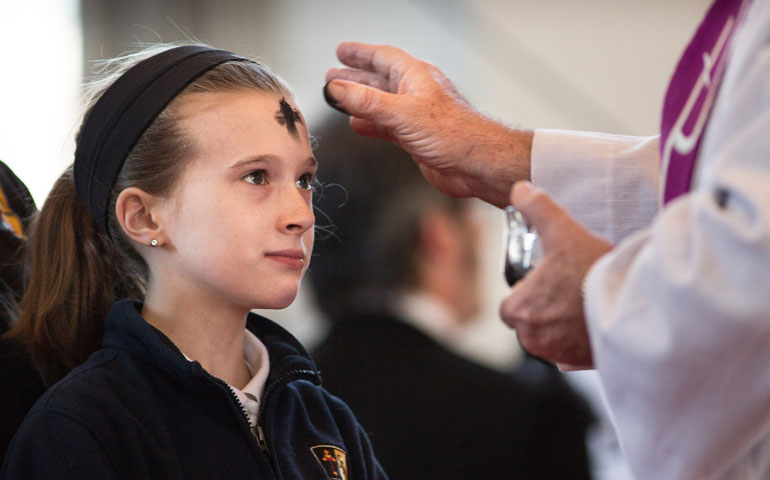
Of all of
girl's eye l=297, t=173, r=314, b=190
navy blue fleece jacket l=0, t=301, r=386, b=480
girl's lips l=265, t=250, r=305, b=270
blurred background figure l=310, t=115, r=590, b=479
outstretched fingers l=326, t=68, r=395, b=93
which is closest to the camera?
navy blue fleece jacket l=0, t=301, r=386, b=480

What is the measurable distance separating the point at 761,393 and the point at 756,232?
7.9 inches

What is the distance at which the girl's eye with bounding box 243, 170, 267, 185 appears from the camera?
4.69 ft

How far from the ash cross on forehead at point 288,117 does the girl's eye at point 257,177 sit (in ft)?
0.31

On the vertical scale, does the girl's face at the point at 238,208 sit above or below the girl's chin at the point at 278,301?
above

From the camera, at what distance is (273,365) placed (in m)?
1.46

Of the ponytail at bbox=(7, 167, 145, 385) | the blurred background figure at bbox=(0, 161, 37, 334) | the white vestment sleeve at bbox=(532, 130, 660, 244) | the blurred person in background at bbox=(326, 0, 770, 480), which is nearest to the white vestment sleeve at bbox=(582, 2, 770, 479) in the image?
the blurred person in background at bbox=(326, 0, 770, 480)

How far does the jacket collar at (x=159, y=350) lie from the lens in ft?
4.24

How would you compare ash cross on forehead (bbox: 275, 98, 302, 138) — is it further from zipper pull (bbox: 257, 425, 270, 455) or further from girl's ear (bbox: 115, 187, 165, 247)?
zipper pull (bbox: 257, 425, 270, 455)

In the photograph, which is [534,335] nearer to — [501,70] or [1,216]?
[1,216]

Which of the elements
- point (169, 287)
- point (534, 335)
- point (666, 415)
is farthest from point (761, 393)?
point (169, 287)

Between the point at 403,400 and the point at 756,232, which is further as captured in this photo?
the point at 403,400

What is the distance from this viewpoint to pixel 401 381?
218 centimetres

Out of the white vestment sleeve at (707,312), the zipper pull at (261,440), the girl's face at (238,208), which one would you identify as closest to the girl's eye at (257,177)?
the girl's face at (238,208)

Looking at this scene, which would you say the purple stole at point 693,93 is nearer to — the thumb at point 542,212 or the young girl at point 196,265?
the thumb at point 542,212
